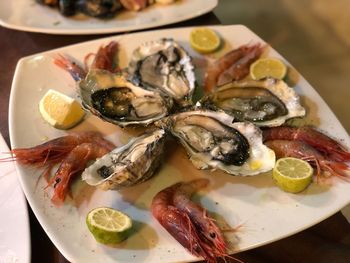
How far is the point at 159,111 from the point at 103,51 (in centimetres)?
30

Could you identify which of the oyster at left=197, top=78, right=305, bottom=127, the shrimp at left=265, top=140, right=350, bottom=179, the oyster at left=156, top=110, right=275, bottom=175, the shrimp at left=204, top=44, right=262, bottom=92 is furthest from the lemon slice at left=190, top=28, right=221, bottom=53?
the shrimp at left=265, top=140, right=350, bottom=179

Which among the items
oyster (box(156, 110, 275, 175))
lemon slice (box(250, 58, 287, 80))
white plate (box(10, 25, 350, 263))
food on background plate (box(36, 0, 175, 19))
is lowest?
white plate (box(10, 25, 350, 263))

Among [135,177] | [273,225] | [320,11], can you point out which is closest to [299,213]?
[273,225]

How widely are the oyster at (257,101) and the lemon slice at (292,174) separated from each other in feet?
0.54

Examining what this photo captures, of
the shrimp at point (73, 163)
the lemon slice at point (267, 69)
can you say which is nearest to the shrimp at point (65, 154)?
the shrimp at point (73, 163)

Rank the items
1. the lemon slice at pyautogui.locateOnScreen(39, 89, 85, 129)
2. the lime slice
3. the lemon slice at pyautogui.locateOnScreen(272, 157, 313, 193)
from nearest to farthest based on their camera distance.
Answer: the lime slice < the lemon slice at pyautogui.locateOnScreen(272, 157, 313, 193) < the lemon slice at pyautogui.locateOnScreen(39, 89, 85, 129)

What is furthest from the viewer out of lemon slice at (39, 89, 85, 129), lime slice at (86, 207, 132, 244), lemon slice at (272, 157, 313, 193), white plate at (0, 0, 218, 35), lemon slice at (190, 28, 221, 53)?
white plate at (0, 0, 218, 35)

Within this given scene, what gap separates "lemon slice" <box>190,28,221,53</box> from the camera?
166 cm

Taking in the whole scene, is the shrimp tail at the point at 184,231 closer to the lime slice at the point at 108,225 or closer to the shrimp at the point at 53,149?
the lime slice at the point at 108,225

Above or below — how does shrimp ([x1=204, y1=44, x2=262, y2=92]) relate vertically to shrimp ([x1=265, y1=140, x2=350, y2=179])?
above

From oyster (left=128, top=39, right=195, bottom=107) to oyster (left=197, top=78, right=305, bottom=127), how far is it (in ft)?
0.30

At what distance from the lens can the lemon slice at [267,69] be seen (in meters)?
1.57

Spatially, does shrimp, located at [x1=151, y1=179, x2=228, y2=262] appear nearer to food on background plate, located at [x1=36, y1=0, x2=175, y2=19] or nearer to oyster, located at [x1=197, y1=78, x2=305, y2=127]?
oyster, located at [x1=197, y1=78, x2=305, y2=127]

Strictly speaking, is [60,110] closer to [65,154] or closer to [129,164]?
[65,154]
